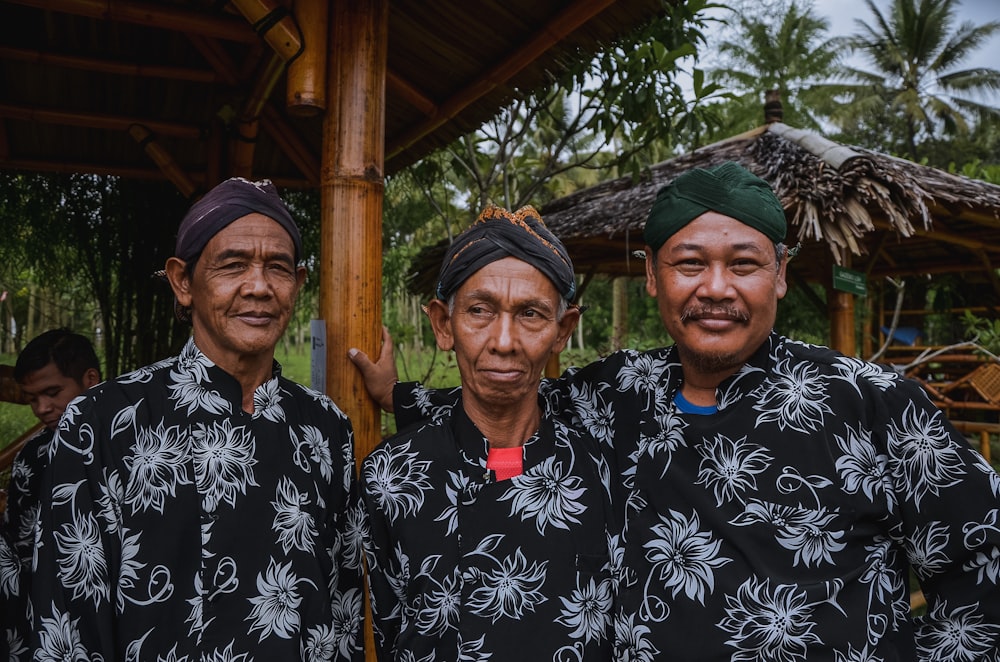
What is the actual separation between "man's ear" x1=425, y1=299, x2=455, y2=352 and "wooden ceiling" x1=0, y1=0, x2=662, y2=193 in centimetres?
88

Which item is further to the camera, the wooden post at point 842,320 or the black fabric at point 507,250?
the wooden post at point 842,320

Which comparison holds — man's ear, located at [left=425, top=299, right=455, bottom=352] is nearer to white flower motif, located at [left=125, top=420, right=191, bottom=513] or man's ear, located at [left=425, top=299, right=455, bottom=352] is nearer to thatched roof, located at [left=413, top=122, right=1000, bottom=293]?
white flower motif, located at [left=125, top=420, right=191, bottom=513]

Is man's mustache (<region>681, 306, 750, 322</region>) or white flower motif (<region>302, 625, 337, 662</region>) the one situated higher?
man's mustache (<region>681, 306, 750, 322</region>)

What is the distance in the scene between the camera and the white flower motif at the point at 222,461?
1600 millimetres

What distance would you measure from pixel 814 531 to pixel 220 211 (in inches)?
65.1

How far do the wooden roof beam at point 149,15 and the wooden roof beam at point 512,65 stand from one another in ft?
3.01

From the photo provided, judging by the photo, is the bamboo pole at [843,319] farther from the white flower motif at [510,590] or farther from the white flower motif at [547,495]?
the white flower motif at [510,590]

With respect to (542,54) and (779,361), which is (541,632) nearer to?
(779,361)

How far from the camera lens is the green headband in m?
1.68

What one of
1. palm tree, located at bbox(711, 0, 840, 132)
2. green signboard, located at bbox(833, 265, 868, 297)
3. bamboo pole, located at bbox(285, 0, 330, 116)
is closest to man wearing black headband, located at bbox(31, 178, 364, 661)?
bamboo pole, located at bbox(285, 0, 330, 116)

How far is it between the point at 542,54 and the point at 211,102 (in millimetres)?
2120

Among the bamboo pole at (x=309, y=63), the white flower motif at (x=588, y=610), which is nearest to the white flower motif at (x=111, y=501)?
the white flower motif at (x=588, y=610)

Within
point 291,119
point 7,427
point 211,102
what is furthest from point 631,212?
point 7,427

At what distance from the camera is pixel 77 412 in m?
1.54
